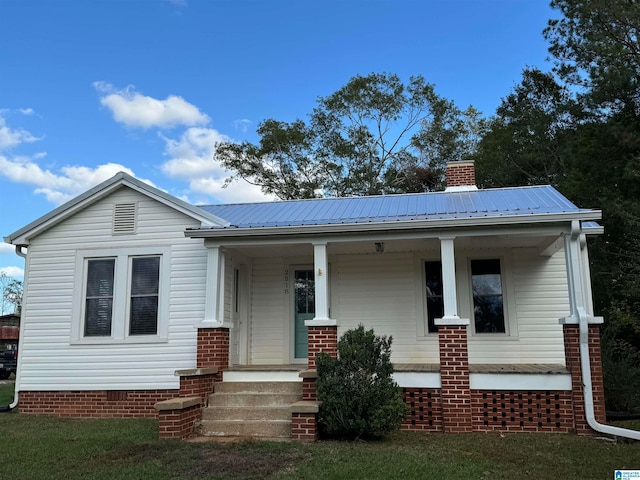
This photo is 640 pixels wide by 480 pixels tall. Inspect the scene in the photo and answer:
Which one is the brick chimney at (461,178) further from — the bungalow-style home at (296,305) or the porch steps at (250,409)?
the porch steps at (250,409)

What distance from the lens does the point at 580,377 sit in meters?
7.48

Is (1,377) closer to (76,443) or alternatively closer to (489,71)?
(76,443)

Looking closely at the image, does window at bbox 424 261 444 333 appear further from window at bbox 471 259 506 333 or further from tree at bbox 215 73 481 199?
tree at bbox 215 73 481 199

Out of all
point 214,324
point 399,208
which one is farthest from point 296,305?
point 399,208

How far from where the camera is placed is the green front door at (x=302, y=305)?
10289mm

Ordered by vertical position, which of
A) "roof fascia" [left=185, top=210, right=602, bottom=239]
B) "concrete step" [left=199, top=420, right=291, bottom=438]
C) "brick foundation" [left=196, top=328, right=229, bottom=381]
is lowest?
"concrete step" [left=199, top=420, right=291, bottom=438]

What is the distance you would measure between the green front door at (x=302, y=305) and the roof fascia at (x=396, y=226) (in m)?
2.09

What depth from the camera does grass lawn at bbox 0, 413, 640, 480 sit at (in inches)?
208

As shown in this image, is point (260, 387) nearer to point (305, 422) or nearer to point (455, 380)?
point (305, 422)

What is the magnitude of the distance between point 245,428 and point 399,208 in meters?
4.99

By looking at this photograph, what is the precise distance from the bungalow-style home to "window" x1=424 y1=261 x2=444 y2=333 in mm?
28

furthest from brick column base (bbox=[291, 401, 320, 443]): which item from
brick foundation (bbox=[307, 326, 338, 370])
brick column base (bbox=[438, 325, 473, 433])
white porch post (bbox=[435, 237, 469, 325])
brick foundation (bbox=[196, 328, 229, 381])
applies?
white porch post (bbox=[435, 237, 469, 325])

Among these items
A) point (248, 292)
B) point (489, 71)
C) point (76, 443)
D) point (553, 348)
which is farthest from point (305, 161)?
point (76, 443)

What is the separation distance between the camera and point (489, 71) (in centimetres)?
1716
